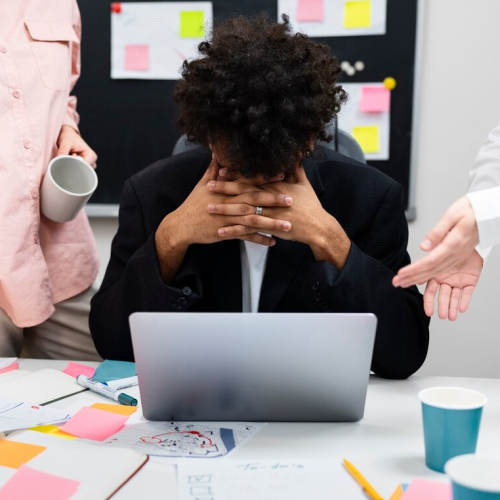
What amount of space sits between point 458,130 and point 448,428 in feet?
5.65

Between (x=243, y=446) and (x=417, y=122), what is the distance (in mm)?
1721

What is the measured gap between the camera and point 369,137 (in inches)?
92.9

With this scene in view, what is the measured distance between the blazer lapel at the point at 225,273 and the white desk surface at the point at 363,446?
0.37m

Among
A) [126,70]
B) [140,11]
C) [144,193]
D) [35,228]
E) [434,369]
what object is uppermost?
[140,11]

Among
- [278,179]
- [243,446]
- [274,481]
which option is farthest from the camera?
[278,179]

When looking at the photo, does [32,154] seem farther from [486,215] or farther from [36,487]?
[486,215]

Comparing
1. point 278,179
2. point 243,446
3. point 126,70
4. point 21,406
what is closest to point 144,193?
point 278,179

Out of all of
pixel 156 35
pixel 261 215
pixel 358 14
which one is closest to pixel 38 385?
pixel 261 215

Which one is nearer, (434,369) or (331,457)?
(331,457)

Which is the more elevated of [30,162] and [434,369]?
[30,162]

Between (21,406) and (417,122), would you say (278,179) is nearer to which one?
(21,406)

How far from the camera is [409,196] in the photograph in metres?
2.38

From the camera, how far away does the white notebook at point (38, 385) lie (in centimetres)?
111

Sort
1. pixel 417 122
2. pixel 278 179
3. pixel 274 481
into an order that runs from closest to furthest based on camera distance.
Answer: pixel 274 481
pixel 278 179
pixel 417 122
